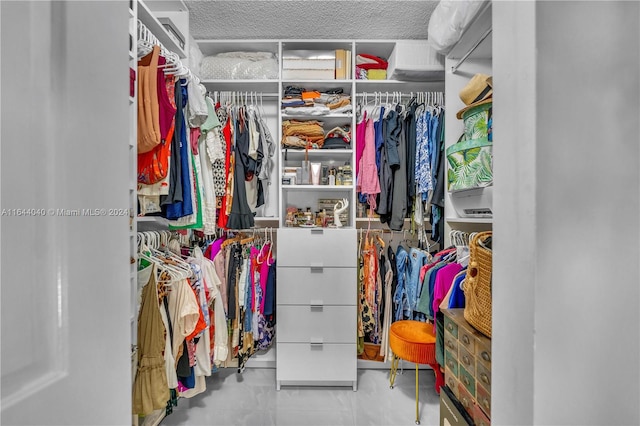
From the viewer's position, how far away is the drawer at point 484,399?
3.25 feet

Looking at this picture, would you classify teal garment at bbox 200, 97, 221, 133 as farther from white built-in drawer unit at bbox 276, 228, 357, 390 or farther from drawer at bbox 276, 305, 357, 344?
drawer at bbox 276, 305, 357, 344

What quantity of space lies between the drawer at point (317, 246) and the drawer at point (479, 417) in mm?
1202

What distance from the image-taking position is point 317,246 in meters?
2.17

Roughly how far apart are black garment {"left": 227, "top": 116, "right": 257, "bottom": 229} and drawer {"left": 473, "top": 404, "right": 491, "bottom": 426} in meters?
1.58

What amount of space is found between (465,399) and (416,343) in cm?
63

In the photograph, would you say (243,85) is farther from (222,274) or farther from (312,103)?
(222,274)

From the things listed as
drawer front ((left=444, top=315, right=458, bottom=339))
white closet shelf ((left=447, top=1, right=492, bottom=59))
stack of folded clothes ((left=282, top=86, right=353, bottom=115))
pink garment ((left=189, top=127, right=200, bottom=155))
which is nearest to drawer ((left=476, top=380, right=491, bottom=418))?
drawer front ((left=444, top=315, right=458, bottom=339))

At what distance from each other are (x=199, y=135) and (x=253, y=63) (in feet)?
2.94

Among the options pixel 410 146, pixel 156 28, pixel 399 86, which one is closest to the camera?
pixel 156 28

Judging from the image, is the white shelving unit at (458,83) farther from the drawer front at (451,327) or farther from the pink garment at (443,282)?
the drawer front at (451,327)

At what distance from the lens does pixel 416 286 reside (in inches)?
83.8

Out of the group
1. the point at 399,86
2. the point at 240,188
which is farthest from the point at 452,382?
the point at 399,86

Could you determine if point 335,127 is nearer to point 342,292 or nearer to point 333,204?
point 333,204
